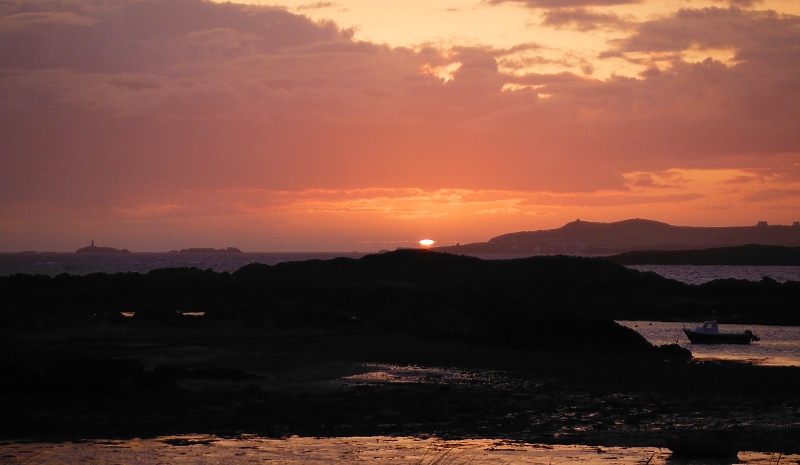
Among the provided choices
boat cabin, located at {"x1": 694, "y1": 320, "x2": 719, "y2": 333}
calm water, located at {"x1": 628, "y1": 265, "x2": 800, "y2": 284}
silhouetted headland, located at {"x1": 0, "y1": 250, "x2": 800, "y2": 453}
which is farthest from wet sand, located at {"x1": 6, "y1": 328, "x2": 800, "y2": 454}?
calm water, located at {"x1": 628, "y1": 265, "x2": 800, "y2": 284}

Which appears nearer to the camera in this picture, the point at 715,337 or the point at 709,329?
the point at 715,337

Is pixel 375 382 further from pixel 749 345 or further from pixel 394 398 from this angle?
pixel 749 345

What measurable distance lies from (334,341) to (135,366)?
14.9m

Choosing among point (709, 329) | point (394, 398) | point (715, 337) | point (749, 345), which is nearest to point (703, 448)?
point (394, 398)

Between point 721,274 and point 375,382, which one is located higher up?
point 721,274

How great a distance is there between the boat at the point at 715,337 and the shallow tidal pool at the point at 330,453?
26967 millimetres

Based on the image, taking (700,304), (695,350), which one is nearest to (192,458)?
(695,350)

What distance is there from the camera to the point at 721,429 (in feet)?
60.4

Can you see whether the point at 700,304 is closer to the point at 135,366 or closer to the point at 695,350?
the point at 695,350

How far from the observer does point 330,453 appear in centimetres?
1561

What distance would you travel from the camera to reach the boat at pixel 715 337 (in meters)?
41.3

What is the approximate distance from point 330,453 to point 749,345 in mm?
31029

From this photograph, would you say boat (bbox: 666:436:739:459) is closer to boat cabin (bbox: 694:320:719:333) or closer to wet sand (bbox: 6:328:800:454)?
wet sand (bbox: 6:328:800:454)

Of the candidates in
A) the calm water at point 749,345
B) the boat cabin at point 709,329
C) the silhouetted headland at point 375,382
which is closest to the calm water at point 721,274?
the calm water at point 749,345
